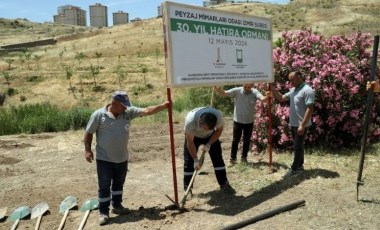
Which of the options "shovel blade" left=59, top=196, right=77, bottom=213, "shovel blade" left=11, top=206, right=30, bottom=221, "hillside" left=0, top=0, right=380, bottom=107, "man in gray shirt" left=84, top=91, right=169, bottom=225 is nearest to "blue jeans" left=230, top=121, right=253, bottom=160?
"man in gray shirt" left=84, top=91, right=169, bottom=225

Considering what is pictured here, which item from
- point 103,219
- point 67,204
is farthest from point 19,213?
point 103,219

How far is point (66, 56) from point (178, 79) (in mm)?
40975

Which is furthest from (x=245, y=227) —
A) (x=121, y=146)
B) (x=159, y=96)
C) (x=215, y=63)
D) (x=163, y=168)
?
(x=159, y=96)

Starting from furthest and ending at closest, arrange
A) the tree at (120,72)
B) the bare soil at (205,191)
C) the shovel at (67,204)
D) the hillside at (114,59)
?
the tree at (120,72)
the hillside at (114,59)
the shovel at (67,204)
the bare soil at (205,191)

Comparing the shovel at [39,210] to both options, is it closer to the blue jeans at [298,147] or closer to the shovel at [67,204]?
the shovel at [67,204]

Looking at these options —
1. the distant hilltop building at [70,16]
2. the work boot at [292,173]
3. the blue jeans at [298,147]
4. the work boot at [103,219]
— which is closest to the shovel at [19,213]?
the work boot at [103,219]

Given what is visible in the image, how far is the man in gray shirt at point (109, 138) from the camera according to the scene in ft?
19.1

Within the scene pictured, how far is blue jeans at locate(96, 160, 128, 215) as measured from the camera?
19.5 feet

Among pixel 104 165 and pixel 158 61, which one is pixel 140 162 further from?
pixel 158 61

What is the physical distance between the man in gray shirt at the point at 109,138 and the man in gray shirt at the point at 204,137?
1.49 ft

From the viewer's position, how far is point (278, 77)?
9516 mm

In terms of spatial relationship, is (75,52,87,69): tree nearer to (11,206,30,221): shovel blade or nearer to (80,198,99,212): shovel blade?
(11,206,30,221): shovel blade

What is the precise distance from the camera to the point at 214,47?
641 cm

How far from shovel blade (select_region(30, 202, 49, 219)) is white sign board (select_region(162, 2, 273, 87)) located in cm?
278
